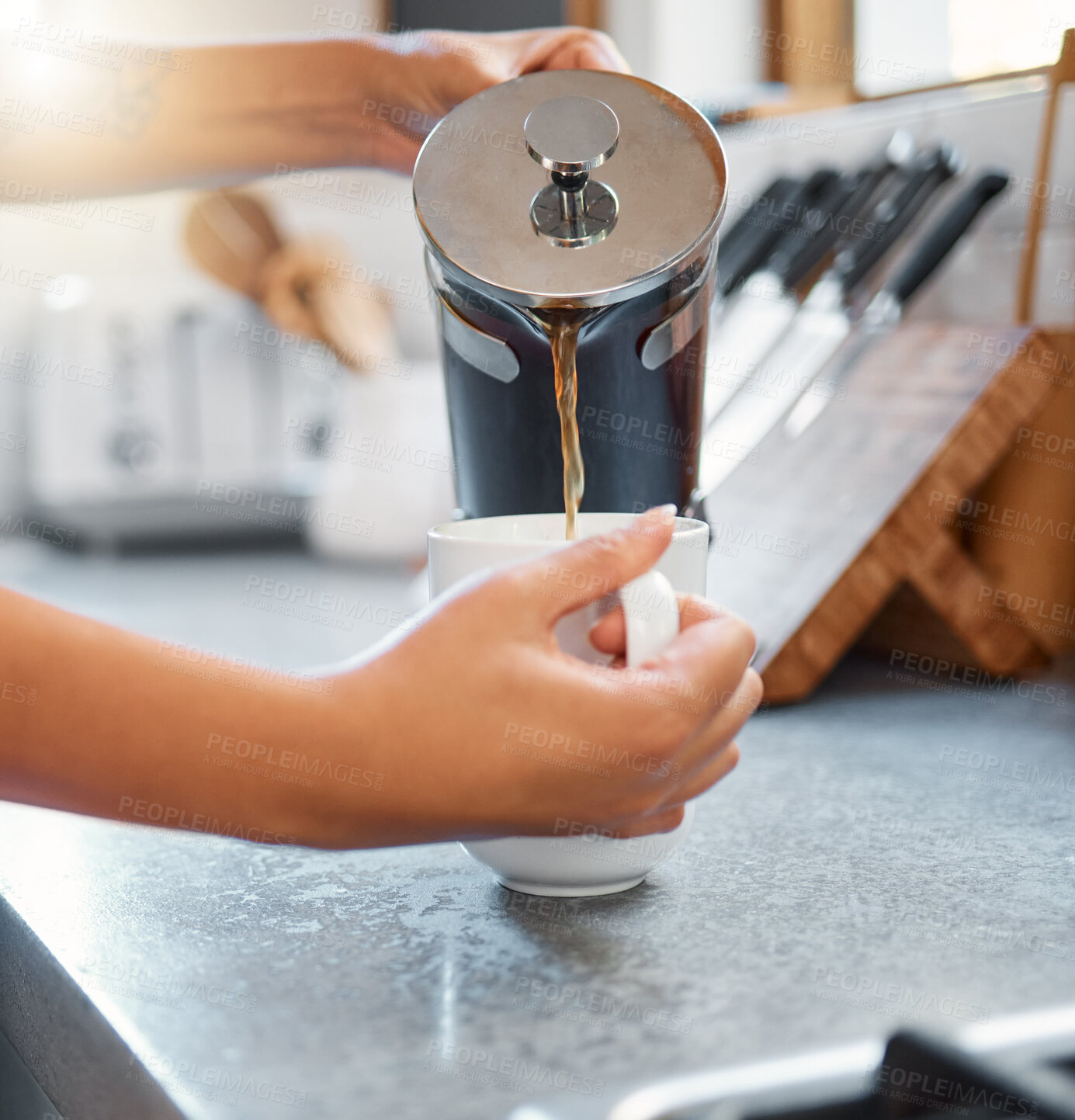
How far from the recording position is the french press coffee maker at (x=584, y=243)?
13.4 inches

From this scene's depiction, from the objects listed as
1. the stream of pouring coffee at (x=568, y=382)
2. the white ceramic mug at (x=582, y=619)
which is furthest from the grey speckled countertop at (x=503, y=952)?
the stream of pouring coffee at (x=568, y=382)

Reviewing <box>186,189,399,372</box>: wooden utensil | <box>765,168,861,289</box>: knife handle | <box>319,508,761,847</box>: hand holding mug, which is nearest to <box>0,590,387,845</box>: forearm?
<box>319,508,761,847</box>: hand holding mug

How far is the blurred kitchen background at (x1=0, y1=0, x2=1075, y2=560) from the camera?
1.00 m

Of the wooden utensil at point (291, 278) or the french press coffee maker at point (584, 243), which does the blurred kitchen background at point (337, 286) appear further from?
the french press coffee maker at point (584, 243)

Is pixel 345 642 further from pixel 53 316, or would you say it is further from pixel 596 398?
pixel 53 316

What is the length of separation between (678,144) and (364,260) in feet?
4.63

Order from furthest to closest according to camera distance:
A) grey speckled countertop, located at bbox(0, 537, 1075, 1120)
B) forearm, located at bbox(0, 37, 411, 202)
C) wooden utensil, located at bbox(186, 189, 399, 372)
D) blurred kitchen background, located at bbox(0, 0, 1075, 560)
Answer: wooden utensil, located at bbox(186, 189, 399, 372) < blurred kitchen background, located at bbox(0, 0, 1075, 560) < forearm, located at bbox(0, 37, 411, 202) < grey speckled countertop, located at bbox(0, 537, 1075, 1120)

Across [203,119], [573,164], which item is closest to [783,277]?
[203,119]

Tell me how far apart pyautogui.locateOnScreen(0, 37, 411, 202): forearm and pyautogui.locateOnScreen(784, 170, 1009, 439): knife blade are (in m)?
0.32

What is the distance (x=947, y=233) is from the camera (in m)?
0.71

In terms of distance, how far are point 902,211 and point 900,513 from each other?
23 cm

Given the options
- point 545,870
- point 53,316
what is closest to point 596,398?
point 545,870

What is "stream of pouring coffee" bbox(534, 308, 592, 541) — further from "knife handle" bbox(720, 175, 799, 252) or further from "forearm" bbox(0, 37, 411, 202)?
"knife handle" bbox(720, 175, 799, 252)

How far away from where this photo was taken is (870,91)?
972mm
